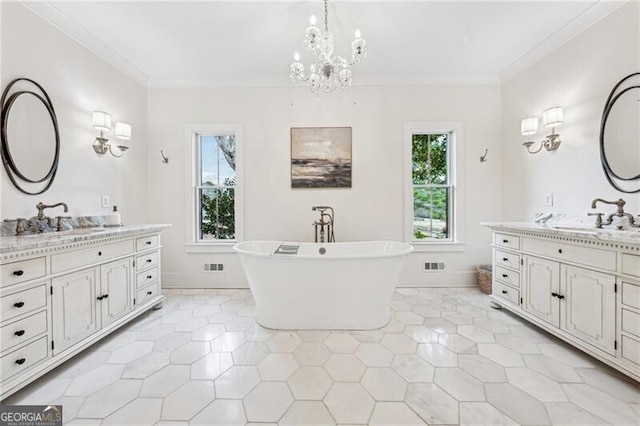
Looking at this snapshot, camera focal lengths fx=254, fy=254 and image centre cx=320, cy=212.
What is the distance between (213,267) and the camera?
3342 millimetres

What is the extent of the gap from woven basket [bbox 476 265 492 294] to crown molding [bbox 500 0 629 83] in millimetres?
2372

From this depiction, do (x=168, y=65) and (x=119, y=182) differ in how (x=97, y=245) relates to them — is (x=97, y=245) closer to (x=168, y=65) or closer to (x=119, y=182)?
(x=119, y=182)

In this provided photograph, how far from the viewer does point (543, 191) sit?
270 cm

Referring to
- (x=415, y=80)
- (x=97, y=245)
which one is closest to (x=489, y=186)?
(x=415, y=80)

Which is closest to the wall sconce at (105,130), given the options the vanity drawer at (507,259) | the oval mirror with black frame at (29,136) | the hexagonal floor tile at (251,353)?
the oval mirror with black frame at (29,136)

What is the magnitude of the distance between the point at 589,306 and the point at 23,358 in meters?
3.55

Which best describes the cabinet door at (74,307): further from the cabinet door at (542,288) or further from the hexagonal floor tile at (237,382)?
the cabinet door at (542,288)

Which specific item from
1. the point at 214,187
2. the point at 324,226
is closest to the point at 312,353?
the point at 324,226

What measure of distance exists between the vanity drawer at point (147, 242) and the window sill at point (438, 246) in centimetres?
299

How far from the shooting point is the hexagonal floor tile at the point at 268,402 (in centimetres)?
134

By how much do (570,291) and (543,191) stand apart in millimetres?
1282

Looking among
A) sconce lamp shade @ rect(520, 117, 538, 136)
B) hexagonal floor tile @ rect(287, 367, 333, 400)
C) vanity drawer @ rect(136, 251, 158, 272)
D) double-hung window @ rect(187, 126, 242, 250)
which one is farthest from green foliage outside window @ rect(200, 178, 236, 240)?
sconce lamp shade @ rect(520, 117, 538, 136)

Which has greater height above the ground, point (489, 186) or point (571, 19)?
point (571, 19)

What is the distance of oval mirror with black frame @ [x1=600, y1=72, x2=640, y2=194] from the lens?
191 centimetres
